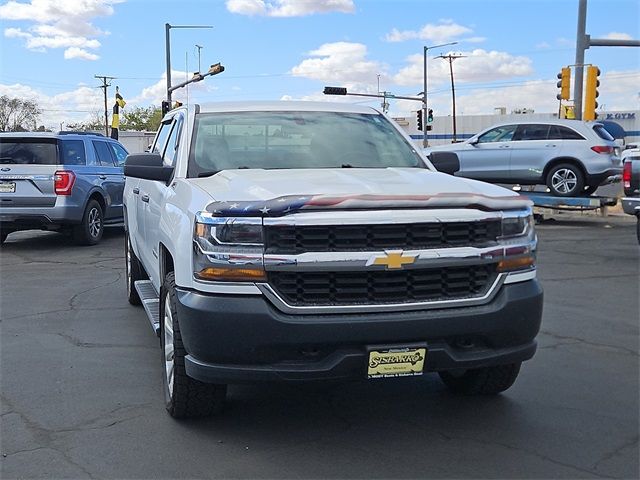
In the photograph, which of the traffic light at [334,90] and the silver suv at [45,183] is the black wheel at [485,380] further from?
the traffic light at [334,90]

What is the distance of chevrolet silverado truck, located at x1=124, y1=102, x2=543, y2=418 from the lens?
3510 millimetres

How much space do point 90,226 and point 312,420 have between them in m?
9.13

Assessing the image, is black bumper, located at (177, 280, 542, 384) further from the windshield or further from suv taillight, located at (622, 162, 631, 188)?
suv taillight, located at (622, 162, 631, 188)

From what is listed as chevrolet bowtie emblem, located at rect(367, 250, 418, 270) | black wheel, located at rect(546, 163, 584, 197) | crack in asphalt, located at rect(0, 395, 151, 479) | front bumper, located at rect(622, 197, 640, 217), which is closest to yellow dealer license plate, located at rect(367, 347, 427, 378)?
chevrolet bowtie emblem, located at rect(367, 250, 418, 270)

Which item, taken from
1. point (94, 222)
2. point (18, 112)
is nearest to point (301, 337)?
point (94, 222)

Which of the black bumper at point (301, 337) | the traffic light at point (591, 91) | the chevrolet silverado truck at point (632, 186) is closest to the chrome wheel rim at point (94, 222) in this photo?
the chevrolet silverado truck at point (632, 186)

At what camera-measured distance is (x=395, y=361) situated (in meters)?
3.61

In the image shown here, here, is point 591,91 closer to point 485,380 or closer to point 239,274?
point 485,380

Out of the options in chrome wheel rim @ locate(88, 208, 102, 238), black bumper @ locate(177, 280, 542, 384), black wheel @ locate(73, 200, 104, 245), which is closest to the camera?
black bumper @ locate(177, 280, 542, 384)

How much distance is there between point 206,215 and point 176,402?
47.7 inches

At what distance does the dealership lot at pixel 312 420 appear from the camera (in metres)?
3.69

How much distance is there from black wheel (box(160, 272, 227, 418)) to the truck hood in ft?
2.35

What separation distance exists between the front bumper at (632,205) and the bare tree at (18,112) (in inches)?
3249

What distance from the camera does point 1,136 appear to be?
37.9 feet
